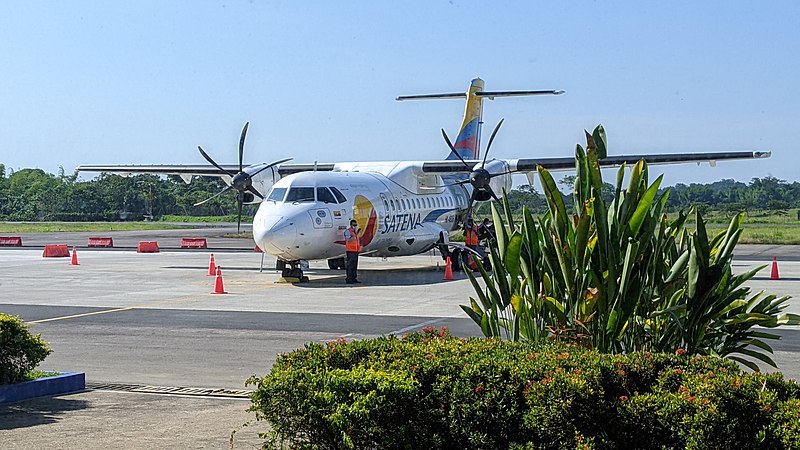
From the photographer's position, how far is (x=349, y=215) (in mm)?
23609

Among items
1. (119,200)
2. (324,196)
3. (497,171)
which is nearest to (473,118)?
(497,171)

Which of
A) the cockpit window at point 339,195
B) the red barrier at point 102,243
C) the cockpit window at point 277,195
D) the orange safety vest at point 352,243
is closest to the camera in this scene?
the cockpit window at point 277,195

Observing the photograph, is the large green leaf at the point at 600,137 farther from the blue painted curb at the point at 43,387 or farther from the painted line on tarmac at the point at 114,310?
the painted line on tarmac at the point at 114,310

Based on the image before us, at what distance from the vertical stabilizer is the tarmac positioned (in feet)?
19.0

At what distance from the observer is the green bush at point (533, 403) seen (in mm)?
5188

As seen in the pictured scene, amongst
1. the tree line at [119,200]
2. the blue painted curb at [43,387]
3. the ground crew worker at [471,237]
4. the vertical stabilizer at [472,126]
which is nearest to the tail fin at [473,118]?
the vertical stabilizer at [472,126]

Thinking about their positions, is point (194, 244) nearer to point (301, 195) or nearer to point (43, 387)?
point (301, 195)

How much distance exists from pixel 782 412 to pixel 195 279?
19786mm

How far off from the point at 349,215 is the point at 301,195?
4.66 ft

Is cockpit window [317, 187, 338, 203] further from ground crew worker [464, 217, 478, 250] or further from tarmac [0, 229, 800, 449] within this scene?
ground crew worker [464, 217, 478, 250]

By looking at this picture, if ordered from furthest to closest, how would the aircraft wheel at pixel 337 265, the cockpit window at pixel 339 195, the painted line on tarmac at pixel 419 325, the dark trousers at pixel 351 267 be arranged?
the aircraft wheel at pixel 337 265 < the cockpit window at pixel 339 195 < the dark trousers at pixel 351 267 < the painted line on tarmac at pixel 419 325

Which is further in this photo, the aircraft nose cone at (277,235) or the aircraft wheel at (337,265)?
the aircraft wheel at (337,265)

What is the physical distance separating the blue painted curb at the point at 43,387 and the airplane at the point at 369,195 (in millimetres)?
12146

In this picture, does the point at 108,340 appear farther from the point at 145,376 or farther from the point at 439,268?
the point at 439,268
